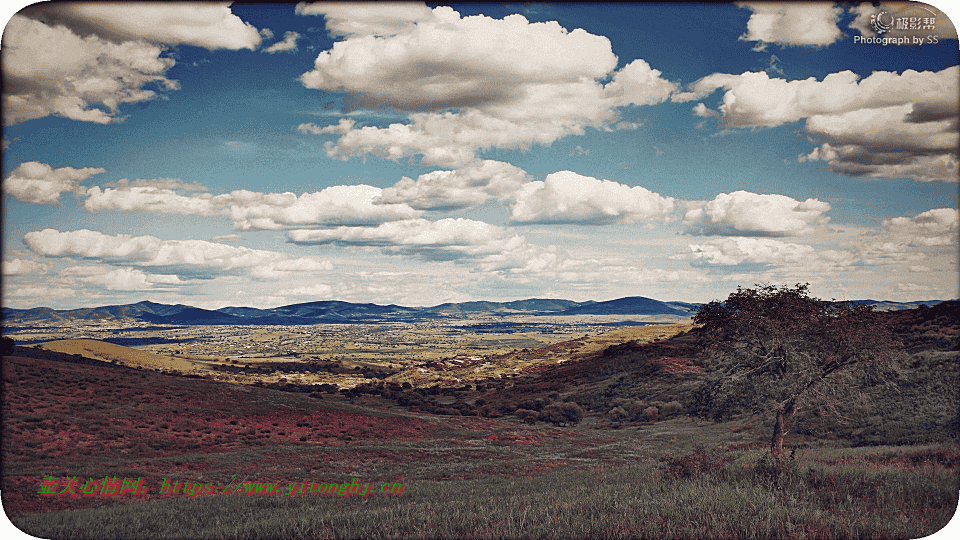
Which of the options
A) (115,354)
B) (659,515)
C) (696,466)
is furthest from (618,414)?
(115,354)

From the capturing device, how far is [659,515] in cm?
1023

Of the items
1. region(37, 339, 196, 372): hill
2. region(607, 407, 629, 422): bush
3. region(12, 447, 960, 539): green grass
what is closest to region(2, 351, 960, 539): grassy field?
region(12, 447, 960, 539): green grass

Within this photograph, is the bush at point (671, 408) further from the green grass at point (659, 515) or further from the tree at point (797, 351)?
the green grass at point (659, 515)

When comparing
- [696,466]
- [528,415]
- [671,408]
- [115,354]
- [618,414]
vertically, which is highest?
[696,466]

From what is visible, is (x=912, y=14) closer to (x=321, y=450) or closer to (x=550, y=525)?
(x=550, y=525)

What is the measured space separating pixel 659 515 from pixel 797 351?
16.6 meters

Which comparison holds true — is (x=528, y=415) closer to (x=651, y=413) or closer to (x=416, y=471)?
(x=651, y=413)

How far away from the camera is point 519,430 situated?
185 feet

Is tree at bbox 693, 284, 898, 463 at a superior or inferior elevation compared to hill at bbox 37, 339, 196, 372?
superior

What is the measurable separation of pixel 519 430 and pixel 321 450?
2434cm

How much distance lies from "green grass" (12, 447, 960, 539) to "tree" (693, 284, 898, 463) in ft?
26.0

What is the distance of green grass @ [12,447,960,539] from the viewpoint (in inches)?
369

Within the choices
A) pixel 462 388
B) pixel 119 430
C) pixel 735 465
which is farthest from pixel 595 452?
pixel 462 388

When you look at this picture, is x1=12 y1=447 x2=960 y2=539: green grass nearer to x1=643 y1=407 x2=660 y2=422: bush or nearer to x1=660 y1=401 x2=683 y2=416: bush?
x1=643 y1=407 x2=660 y2=422: bush
